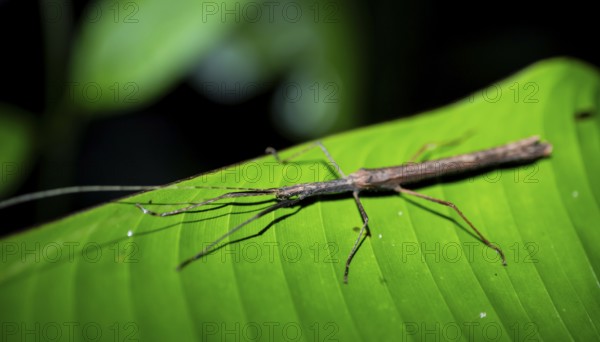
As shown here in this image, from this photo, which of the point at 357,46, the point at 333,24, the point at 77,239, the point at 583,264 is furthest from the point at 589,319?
the point at 333,24

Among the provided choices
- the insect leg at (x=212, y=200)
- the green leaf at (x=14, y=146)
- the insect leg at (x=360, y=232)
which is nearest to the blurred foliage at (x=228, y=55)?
the green leaf at (x=14, y=146)

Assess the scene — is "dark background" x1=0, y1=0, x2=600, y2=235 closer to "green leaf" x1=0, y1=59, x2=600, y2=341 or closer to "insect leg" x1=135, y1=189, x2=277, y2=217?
"green leaf" x1=0, y1=59, x2=600, y2=341

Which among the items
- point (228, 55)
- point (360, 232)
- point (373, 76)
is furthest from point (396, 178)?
point (228, 55)

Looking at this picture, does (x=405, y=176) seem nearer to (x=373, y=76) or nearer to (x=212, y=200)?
(x=212, y=200)

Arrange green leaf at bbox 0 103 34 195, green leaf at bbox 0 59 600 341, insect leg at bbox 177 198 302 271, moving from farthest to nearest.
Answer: green leaf at bbox 0 103 34 195, insect leg at bbox 177 198 302 271, green leaf at bbox 0 59 600 341

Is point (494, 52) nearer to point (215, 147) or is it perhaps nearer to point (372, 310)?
point (215, 147)

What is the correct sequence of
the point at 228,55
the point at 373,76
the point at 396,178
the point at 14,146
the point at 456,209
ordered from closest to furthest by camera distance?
the point at 456,209, the point at 396,178, the point at 14,146, the point at 228,55, the point at 373,76

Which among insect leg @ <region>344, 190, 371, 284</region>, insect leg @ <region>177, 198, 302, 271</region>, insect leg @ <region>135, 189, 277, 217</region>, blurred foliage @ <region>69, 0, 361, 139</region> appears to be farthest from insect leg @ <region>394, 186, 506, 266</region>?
blurred foliage @ <region>69, 0, 361, 139</region>

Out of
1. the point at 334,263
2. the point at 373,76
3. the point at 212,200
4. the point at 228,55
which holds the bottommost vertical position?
the point at 334,263
